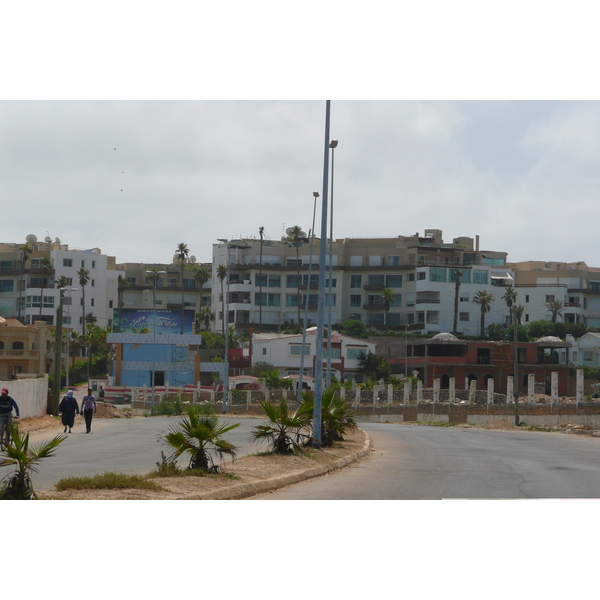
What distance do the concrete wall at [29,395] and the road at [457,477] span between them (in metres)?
17.7

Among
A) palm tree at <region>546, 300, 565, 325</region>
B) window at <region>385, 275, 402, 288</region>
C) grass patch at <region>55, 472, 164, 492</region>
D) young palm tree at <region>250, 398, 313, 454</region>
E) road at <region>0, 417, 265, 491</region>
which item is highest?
window at <region>385, 275, 402, 288</region>

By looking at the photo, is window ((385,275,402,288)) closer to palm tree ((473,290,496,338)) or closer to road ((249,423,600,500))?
palm tree ((473,290,496,338))

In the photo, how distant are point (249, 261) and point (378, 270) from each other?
18.7m

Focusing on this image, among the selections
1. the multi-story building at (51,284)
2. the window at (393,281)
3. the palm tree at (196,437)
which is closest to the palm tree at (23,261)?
the multi-story building at (51,284)

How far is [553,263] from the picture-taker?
142m

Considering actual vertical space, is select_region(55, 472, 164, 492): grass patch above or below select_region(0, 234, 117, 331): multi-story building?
below

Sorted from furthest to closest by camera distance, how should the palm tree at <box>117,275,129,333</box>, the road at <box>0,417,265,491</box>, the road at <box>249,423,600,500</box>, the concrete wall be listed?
the palm tree at <box>117,275,129,333</box>
the concrete wall
the road at <box>0,417,265,491</box>
the road at <box>249,423,600,500</box>

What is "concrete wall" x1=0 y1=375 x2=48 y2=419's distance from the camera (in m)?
38.9

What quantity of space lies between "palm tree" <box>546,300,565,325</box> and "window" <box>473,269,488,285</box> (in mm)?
10343

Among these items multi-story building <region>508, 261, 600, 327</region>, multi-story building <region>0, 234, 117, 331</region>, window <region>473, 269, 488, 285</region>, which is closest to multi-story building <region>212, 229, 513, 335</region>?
window <region>473, 269, 488, 285</region>

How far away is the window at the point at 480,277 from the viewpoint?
127 meters

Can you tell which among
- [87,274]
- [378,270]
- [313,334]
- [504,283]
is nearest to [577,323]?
[504,283]

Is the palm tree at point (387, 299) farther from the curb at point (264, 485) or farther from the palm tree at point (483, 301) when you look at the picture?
the curb at point (264, 485)

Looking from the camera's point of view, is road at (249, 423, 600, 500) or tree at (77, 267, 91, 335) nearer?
road at (249, 423, 600, 500)
